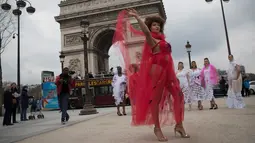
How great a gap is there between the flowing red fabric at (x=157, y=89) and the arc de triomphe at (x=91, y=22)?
26818 millimetres

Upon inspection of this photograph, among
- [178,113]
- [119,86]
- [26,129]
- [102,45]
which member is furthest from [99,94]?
[178,113]

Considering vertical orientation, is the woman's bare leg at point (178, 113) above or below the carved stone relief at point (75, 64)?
below

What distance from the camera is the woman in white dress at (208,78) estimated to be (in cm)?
846

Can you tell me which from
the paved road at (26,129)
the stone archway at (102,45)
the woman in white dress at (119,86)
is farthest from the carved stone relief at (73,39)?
the paved road at (26,129)

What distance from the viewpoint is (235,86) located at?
317 inches

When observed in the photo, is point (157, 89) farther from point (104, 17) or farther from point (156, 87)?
point (104, 17)

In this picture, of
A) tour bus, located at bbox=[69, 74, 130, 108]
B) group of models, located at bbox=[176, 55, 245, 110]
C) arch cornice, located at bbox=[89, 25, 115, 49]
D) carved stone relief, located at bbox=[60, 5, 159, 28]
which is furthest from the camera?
arch cornice, located at bbox=[89, 25, 115, 49]

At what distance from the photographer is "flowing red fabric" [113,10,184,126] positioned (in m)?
3.30

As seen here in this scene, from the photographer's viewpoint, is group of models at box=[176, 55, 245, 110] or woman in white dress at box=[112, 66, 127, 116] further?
woman in white dress at box=[112, 66, 127, 116]

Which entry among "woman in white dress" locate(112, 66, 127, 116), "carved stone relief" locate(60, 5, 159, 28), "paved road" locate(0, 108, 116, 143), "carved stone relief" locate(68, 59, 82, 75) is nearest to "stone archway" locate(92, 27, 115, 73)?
"carved stone relief" locate(60, 5, 159, 28)

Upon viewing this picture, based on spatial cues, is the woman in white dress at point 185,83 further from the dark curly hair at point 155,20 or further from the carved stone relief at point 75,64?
the carved stone relief at point 75,64

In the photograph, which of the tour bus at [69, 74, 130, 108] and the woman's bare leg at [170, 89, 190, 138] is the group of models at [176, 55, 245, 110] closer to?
the woman's bare leg at [170, 89, 190, 138]

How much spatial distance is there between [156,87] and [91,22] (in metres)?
29.4

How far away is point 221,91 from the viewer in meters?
23.3
